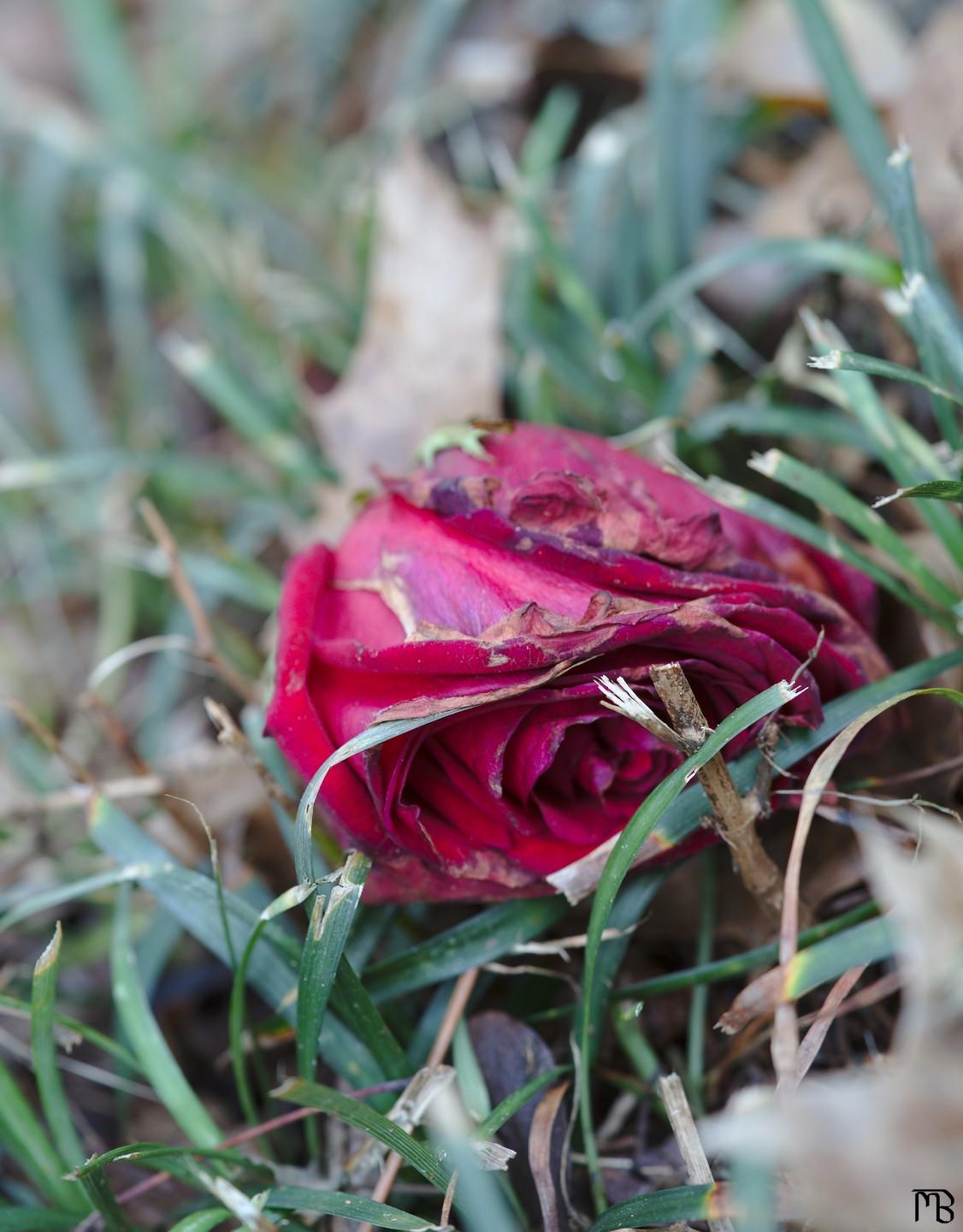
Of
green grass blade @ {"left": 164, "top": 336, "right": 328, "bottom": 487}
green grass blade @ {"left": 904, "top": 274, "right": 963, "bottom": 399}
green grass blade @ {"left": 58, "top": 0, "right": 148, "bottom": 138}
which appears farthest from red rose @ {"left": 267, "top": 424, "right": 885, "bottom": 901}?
green grass blade @ {"left": 58, "top": 0, "right": 148, "bottom": 138}

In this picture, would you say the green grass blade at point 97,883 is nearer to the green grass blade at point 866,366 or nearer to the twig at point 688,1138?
the twig at point 688,1138

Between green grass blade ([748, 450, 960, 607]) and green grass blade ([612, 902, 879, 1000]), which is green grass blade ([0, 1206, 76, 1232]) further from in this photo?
green grass blade ([748, 450, 960, 607])

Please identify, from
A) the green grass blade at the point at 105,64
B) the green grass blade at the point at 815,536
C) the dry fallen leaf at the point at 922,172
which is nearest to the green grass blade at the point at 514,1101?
the green grass blade at the point at 815,536

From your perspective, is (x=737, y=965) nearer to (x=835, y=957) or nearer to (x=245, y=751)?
(x=835, y=957)

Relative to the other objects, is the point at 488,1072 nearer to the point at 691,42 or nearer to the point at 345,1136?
the point at 345,1136

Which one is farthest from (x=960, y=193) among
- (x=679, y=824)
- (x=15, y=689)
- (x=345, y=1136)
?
(x=15, y=689)

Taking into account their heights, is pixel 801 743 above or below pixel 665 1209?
above

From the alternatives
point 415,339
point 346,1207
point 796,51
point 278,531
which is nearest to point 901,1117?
point 346,1207
